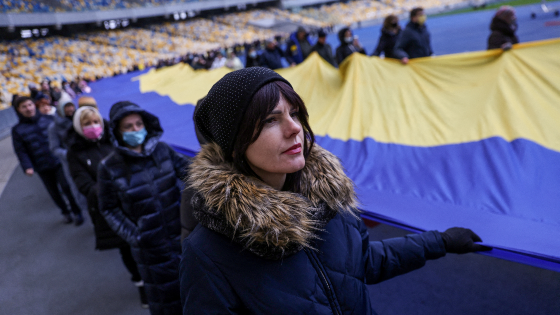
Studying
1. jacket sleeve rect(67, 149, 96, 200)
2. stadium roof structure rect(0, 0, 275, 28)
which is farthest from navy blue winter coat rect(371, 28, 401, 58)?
stadium roof structure rect(0, 0, 275, 28)

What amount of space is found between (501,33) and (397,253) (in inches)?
151

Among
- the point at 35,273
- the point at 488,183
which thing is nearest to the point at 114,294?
the point at 35,273

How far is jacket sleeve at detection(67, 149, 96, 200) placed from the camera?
261 centimetres

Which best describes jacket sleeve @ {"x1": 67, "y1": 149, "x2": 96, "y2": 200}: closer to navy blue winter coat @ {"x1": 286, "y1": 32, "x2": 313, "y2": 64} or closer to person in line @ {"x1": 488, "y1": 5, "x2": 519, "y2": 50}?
person in line @ {"x1": 488, "y1": 5, "x2": 519, "y2": 50}

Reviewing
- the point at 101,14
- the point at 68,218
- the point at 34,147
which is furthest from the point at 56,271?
the point at 101,14

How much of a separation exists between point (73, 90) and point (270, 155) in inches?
582

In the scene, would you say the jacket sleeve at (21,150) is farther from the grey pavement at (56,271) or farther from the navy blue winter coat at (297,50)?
the navy blue winter coat at (297,50)

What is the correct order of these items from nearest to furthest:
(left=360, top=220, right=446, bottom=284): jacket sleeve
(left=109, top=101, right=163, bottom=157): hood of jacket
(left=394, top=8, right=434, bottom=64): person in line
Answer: (left=360, top=220, right=446, bottom=284): jacket sleeve < (left=109, top=101, right=163, bottom=157): hood of jacket < (left=394, top=8, right=434, bottom=64): person in line

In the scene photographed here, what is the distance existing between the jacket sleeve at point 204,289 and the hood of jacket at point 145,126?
1.29m

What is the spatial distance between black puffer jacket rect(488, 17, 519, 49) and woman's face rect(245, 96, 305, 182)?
4021 mm

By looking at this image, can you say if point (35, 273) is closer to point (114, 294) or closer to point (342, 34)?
point (114, 294)

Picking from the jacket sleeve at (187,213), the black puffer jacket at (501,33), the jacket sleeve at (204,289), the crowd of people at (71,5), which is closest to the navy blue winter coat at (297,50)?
the black puffer jacket at (501,33)

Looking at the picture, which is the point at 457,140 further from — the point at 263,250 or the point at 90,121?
the point at 90,121

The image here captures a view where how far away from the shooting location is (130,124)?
80.1 inches
